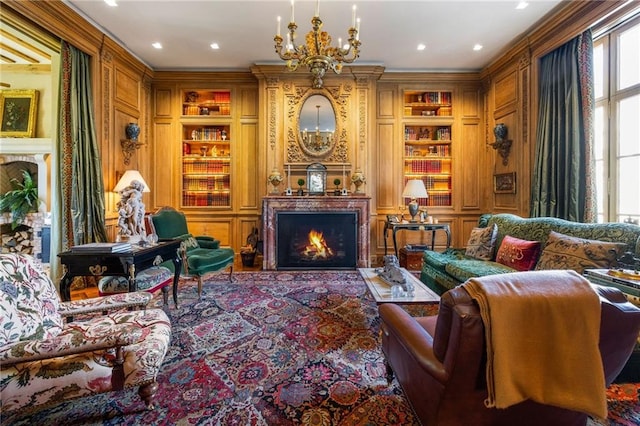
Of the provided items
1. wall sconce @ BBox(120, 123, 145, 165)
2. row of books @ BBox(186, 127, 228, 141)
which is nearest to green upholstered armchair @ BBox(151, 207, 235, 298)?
wall sconce @ BBox(120, 123, 145, 165)

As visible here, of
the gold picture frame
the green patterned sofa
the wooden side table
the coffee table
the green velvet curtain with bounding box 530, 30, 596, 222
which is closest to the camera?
the wooden side table

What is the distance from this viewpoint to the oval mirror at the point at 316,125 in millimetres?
4957

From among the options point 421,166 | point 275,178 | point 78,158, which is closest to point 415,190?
point 421,166

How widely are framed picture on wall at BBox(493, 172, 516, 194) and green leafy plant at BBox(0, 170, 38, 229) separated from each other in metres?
7.22

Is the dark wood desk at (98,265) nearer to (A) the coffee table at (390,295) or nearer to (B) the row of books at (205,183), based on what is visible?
(A) the coffee table at (390,295)

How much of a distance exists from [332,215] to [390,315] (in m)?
3.31

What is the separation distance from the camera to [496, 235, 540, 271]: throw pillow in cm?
279

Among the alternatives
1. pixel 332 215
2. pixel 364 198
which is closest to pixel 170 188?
pixel 332 215

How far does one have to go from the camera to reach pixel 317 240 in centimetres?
481

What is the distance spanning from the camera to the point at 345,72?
4895mm

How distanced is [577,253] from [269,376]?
2.51 m

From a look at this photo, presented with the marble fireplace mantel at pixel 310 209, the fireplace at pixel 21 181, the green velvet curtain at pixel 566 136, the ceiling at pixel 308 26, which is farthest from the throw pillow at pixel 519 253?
the fireplace at pixel 21 181

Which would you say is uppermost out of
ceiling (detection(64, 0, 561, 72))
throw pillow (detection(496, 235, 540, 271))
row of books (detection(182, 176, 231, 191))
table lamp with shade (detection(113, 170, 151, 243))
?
ceiling (detection(64, 0, 561, 72))

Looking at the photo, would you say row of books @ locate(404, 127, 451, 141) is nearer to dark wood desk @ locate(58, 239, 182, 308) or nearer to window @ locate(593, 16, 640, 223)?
window @ locate(593, 16, 640, 223)
